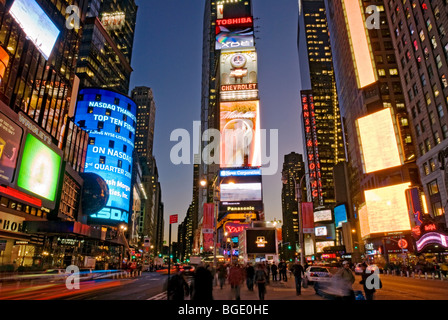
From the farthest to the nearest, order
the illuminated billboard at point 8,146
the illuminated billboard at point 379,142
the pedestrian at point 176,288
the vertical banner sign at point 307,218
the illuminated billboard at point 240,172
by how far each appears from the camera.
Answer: the illuminated billboard at point 240,172 < the illuminated billboard at point 379,142 < the illuminated billboard at point 8,146 < the vertical banner sign at point 307,218 < the pedestrian at point 176,288

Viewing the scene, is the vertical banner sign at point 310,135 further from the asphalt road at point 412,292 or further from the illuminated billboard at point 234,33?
the asphalt road at point 412,292

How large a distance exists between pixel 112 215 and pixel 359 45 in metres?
69.2

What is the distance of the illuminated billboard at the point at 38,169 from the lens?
29.3 meters

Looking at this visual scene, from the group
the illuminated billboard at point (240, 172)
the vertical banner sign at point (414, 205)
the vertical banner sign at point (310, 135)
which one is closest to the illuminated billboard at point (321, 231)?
the vertical banner sign at point (310, 135)

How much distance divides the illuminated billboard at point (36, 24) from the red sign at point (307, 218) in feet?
116

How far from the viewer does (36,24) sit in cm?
3700

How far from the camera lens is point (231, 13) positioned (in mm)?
109000

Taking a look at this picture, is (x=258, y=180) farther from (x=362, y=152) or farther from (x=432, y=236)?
(x=432, y=236)

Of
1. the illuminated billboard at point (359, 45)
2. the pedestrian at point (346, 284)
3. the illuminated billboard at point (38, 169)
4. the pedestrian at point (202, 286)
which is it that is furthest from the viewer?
the illuminated billboard at point (359, 45)

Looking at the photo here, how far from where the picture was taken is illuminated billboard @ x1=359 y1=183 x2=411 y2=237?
199 feet

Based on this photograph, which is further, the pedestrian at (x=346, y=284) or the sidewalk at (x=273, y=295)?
the sidewalk at (x=273, y=295)

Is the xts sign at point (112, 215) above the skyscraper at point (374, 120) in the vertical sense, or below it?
below

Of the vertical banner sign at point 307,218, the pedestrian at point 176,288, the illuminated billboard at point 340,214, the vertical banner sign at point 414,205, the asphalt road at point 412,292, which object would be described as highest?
the illuminated billboard at point 340,214
